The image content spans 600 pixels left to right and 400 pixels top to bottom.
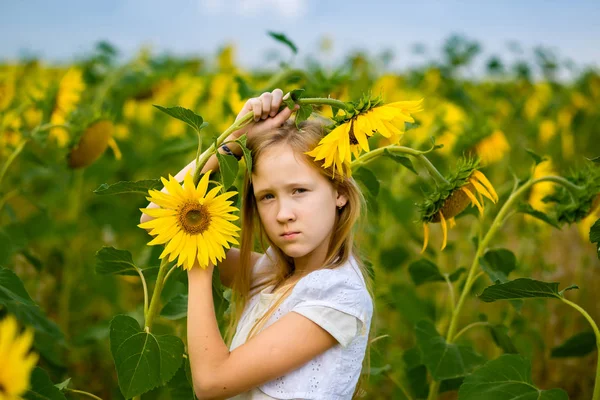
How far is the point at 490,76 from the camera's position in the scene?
15.5ft

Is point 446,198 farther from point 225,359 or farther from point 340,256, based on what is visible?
point 225,359

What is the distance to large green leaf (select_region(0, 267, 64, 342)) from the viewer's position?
1.19m

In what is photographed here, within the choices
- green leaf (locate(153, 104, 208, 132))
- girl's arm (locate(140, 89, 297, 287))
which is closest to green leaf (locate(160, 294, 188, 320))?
girl's arm (locate(140, 89, 297, 287))

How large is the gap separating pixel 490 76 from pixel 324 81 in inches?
124

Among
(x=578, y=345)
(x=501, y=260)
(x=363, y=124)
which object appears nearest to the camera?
(x=363, y=124)

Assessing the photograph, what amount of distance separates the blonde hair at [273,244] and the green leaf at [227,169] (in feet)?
0.46

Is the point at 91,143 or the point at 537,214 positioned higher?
the point at 91,143

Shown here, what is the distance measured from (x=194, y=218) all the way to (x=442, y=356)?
65 cm

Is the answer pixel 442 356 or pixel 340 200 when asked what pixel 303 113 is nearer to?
pixel 340 200

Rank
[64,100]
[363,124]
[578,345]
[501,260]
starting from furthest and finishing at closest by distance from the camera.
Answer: [64,100], [578,345], [501,260], [363,124]

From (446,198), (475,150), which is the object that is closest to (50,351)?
(446,198)

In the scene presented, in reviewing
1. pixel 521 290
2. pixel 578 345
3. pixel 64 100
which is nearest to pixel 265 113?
pixel 521 290

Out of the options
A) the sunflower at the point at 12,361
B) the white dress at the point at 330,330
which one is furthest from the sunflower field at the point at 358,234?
the white dress at the point at 330,330

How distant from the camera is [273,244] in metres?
1.40
